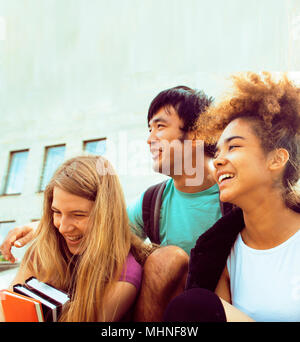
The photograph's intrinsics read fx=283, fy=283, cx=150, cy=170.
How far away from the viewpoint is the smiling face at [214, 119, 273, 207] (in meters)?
0.78

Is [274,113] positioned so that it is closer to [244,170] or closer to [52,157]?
[244,170]

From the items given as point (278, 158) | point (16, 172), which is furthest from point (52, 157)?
point (278, 158)

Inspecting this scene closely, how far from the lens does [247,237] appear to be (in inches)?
33.4

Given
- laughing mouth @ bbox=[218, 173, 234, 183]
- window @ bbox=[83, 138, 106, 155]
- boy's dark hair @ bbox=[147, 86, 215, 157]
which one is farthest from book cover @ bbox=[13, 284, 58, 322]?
window @ bbox=[83, 138, 106, 155]

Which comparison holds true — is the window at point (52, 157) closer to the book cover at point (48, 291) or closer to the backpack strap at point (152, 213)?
the backpack strap at point (152, 213)

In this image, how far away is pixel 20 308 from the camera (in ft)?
2.56

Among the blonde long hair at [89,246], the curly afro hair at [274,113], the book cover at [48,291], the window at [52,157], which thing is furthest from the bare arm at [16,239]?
the curly afro hair at [274,113]

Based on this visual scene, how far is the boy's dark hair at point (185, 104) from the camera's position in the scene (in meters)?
1.25

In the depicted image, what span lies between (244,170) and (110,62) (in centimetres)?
121

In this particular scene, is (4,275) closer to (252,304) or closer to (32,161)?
(32,161)

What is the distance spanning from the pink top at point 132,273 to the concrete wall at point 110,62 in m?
0.64

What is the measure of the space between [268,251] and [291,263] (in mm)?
62

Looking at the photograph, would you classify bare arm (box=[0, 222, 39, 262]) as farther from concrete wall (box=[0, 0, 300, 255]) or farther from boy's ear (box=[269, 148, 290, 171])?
boy's ear (box=[269, 148, 290, 171])
